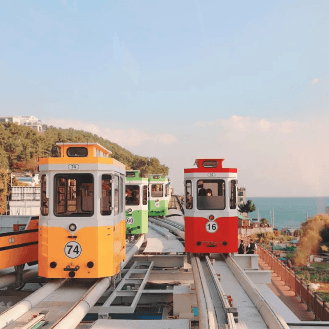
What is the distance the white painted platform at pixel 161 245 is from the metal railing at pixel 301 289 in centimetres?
700

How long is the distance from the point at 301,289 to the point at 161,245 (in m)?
9.46

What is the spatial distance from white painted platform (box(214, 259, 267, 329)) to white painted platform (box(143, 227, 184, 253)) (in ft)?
13.2

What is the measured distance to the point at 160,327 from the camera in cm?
666

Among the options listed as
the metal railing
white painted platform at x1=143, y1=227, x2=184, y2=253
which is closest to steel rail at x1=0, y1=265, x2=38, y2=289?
white painted platform at x1=143, y1=227, x2=184, y2=253

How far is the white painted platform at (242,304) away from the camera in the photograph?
20.9 ft

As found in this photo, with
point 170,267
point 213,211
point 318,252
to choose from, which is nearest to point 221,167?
point 213,211

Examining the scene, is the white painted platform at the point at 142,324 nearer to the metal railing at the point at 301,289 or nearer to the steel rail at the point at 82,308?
the steel rail at the point at 82,308

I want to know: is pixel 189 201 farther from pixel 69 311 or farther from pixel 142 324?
pixel 69 311

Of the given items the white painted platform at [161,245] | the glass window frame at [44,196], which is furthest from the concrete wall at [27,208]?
the glass window frame at [44,196]

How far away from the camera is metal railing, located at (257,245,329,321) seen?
17.6 metres

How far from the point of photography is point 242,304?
24.3 ft

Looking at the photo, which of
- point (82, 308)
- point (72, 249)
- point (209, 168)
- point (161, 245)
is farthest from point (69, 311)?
point (161, 245)

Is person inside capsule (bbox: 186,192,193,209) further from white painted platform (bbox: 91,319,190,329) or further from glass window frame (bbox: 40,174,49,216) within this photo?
white painted platform (bbox: 91,319,190,329)

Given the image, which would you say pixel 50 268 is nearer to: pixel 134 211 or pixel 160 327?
pixel 160 327
